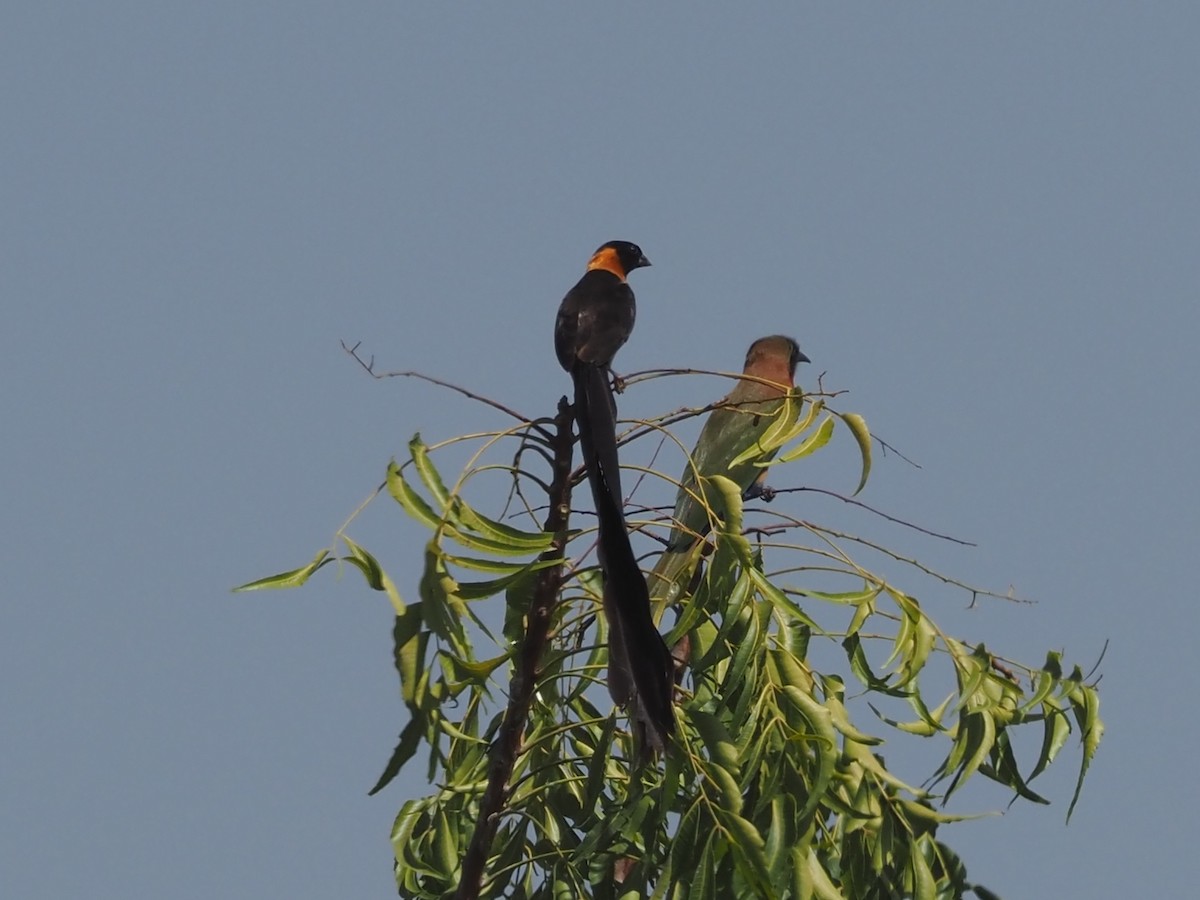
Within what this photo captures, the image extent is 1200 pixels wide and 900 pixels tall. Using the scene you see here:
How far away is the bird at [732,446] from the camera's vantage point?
9.73 feet

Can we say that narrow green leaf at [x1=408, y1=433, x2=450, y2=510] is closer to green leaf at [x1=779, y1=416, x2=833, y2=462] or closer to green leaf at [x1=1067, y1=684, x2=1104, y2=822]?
green leaf at [x1=779, y1=416, x2=833, y2=462]

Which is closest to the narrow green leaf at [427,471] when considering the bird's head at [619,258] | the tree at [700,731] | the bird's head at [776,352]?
the tree at [700,731]

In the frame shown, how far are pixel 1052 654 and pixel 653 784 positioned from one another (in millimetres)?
A: 808

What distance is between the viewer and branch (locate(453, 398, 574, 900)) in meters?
2.86

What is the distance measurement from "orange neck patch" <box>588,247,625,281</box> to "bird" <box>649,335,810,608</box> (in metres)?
0.49

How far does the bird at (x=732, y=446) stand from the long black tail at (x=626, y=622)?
0.35 ft

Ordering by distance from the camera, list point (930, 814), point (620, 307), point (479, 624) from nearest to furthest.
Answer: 1. point (479, 624)
2. point (930, 814)
3. point (620, 307)

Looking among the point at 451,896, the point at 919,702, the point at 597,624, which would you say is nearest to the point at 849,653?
the point at 919,702

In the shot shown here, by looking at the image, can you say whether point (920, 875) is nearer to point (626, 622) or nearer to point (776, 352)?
point (626, 622)

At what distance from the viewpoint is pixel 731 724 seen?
279cm

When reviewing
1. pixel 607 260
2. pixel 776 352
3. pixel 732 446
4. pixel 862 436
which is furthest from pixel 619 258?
pixel 862 436

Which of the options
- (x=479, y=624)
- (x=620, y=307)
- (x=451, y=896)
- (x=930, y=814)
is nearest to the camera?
(x=479, y=624)

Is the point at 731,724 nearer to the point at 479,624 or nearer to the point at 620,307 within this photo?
the point at 479,624

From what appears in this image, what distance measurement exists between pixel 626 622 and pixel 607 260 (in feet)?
7.49
